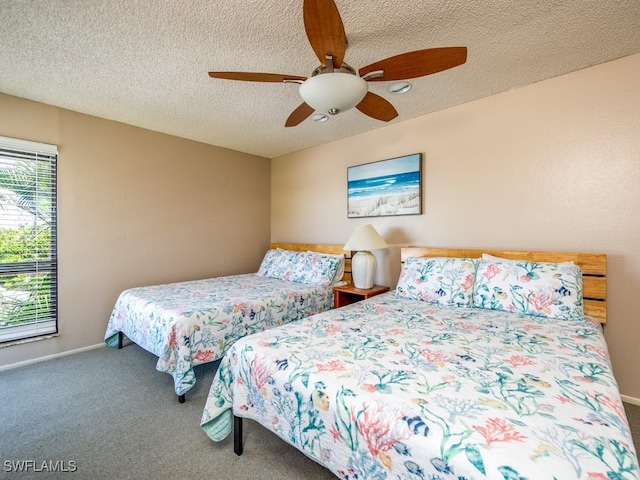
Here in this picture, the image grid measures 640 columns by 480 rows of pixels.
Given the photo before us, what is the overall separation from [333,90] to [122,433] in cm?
225

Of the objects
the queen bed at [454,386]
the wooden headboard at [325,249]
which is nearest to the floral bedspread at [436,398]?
the queen bed at [454,386]

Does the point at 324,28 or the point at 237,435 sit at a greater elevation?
the point at 324,28

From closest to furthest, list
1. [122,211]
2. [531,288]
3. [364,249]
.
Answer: [531,288] → [364,249] → [122,211]

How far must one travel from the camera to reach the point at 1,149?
2.47 meters

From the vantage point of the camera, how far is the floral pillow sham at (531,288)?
72.7 inches

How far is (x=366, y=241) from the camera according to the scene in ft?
9.41

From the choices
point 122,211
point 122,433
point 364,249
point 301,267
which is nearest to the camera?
point 122,433

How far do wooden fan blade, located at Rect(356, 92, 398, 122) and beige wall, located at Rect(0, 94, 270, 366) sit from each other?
252 cm

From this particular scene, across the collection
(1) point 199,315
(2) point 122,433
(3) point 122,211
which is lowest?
(2) point 122,433

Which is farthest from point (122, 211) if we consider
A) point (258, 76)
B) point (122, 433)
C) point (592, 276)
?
point (592, 276)

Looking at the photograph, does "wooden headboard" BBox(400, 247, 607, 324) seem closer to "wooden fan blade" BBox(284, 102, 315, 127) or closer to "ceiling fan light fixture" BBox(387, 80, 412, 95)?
"ceiling fan light fixture" BBox(387, 80, 412, 95)

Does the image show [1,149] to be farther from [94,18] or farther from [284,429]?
[284,429]

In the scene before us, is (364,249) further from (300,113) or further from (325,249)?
(300,113)

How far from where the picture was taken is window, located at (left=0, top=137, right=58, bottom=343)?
2.50m
